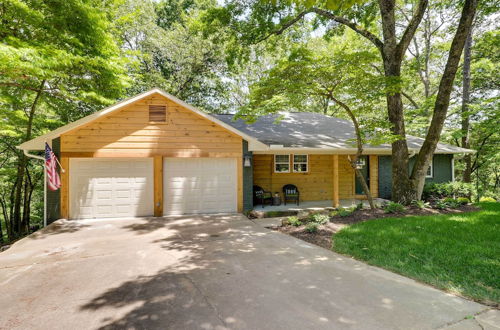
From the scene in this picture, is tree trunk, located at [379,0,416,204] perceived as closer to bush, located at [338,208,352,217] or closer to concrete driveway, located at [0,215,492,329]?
bush, located at [338,208,352,217]

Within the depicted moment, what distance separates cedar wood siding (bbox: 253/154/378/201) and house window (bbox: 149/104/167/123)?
4198mm

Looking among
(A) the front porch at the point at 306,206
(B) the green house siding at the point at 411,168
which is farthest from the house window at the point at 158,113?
(B) the green house siding at the point at 411,168

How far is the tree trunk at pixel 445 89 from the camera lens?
7438mm

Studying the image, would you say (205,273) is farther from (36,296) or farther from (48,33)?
(48,33)

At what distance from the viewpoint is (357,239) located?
5.54 meters

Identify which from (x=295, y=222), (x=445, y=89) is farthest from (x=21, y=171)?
(x=445, y=89)

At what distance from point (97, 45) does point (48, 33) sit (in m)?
1.33

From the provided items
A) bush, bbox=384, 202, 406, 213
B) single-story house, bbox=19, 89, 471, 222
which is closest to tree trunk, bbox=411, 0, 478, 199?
bush, bbox=384, 202, 406, 213

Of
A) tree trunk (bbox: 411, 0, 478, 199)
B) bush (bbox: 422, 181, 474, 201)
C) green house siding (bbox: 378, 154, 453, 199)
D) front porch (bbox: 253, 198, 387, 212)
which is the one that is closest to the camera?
tree trunk (bbox: 411, 0, 478, 199)

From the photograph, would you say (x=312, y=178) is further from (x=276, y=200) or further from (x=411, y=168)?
(x=411, y=168)

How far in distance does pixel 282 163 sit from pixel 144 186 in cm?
578

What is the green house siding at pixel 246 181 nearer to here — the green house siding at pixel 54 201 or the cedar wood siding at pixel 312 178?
the cedar wood siding at pixel 312 178

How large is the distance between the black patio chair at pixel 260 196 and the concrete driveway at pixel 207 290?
4306 mm

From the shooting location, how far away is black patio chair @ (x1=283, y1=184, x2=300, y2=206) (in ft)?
34.7
